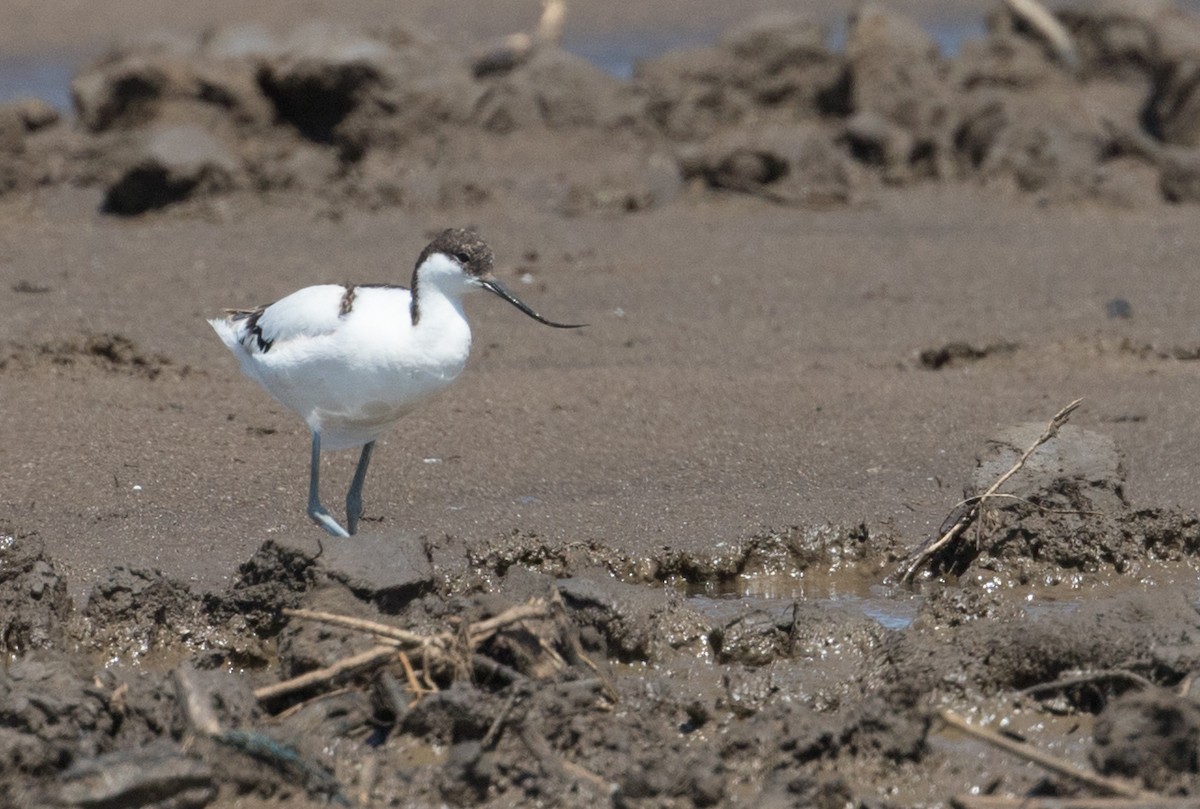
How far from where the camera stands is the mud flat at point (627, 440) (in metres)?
4.34

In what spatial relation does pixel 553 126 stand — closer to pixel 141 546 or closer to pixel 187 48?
pixel 187 48

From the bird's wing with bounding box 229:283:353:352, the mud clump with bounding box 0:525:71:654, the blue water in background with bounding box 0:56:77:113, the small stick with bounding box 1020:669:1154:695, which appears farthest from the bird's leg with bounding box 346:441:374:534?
the blue water in background with bounding box 0:56:77:113

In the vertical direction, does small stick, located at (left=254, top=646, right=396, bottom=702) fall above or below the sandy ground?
above

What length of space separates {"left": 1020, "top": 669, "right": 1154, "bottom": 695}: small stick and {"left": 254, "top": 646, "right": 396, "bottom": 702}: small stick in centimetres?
175

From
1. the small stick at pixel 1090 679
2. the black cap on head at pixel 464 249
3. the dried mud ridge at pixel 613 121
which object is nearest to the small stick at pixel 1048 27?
the dried mud ridge at pixel 613 121

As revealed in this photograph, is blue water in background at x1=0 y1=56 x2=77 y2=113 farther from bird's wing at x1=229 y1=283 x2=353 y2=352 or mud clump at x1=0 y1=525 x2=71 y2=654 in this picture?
mud clump at x1=0 y1=525 x2=71 y2=654

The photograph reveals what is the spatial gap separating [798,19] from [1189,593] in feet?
30.3

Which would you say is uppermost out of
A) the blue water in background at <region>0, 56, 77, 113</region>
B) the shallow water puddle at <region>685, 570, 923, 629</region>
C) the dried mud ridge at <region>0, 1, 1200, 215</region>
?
the shallow water puddle at <region>685, 570, 923, 629</region>

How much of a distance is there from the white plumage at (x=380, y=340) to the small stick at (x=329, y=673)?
1.08m

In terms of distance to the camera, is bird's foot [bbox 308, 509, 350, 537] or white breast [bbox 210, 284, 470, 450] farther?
bird's foot [bbox 308, 509, 350, 537]

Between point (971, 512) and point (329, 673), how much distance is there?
A: 91.4 inches

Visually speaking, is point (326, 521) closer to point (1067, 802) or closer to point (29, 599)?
point (29, 599)

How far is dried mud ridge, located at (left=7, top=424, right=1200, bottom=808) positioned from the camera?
13.6 feet

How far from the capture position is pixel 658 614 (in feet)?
16.8
